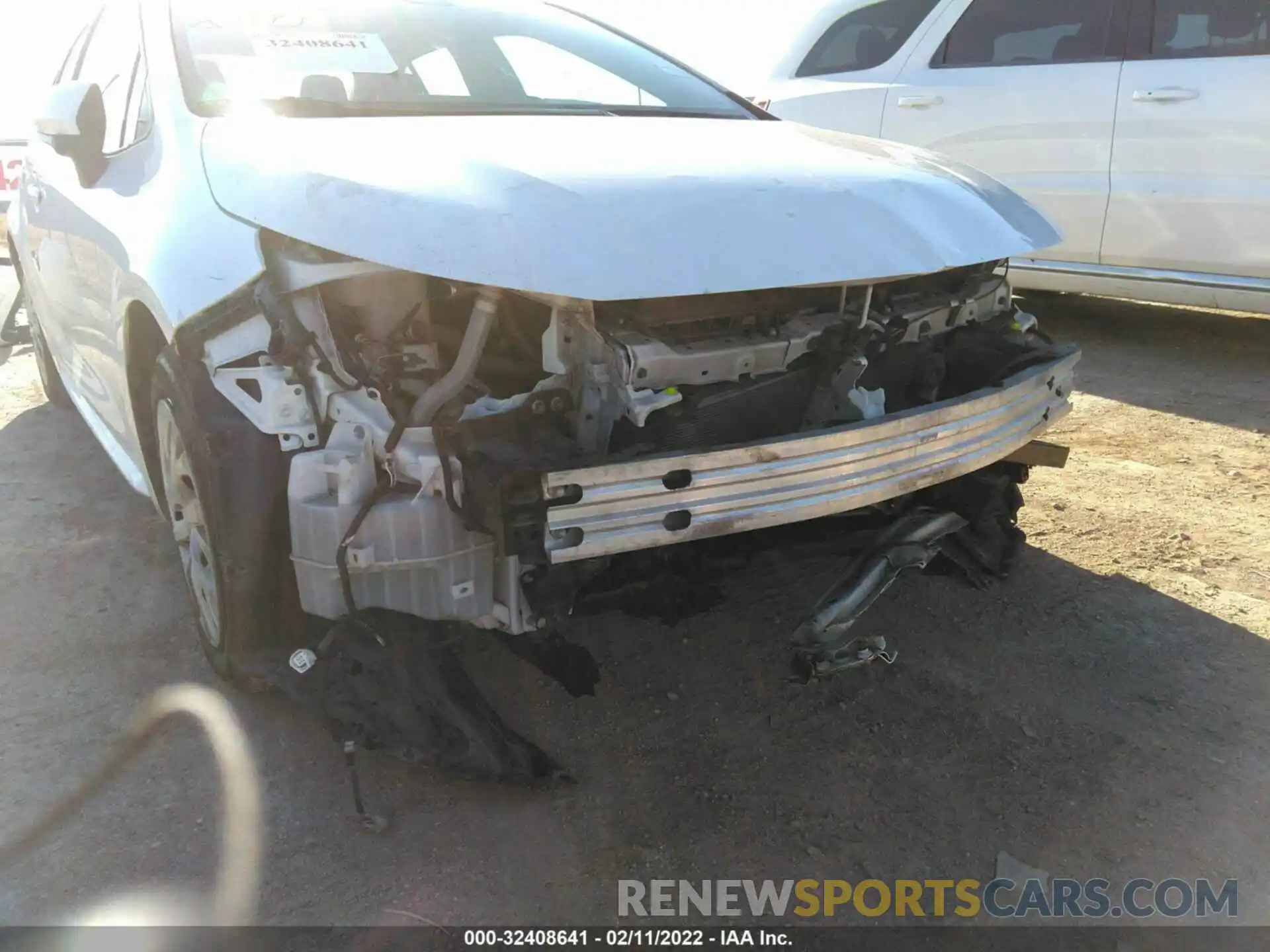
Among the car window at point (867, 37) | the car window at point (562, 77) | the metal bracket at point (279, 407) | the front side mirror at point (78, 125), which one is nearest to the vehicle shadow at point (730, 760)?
the metal bracket at point (279, 407)

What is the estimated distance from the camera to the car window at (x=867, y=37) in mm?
5773

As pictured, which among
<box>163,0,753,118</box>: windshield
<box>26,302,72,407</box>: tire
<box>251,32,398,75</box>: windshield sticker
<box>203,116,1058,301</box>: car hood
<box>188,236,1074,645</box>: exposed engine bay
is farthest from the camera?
<box>26,302,72,407</box>: tire

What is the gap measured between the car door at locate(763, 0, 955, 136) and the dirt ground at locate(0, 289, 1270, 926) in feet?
10.8

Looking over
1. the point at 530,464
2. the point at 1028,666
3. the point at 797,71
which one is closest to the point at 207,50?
the point at 530,464

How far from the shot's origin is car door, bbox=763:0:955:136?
19.0ft

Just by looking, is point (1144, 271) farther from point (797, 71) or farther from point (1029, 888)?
point (1029, 888)

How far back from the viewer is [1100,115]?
505cm

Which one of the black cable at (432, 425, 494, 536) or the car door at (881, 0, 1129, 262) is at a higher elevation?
the car door at (881, 0, 1129, 262)

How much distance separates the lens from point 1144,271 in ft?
16.5

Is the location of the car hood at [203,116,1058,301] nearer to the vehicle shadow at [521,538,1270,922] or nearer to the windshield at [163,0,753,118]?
the windshield at [163,0,753,118]

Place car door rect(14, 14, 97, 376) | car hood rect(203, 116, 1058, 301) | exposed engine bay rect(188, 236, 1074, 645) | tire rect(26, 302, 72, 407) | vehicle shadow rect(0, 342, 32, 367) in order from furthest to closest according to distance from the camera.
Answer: vehicle shadow rect(0, 342, 32, 367), tire rect(26, 302, 72, 407), car door rect(14, 14, 97, 376), exposed engine bay rect(188, 236, 1074, 645), car hood rect(203, 116, 1058, 301)

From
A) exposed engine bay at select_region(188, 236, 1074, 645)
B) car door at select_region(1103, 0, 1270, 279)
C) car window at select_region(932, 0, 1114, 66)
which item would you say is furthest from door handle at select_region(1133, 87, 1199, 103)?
exposed engine bay at select_region(188, 236, 1074, 645)

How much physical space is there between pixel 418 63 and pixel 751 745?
216 cm

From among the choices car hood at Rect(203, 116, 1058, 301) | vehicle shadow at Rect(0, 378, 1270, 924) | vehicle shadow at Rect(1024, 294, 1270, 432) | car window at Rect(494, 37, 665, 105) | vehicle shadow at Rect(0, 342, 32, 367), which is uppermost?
car window at Rect(494, 37, 665, 105)
